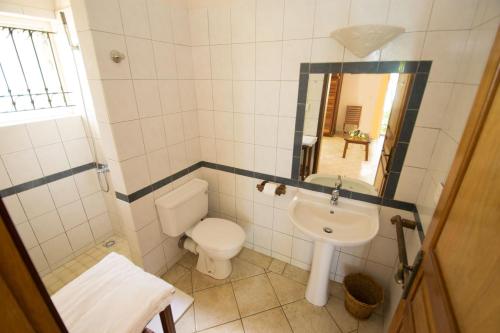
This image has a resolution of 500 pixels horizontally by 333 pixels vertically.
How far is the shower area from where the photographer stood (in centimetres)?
174

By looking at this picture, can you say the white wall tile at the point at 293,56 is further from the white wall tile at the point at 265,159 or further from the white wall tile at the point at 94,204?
the white wall tile at the point at 94,204

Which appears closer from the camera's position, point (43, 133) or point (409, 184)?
point (409, 184)

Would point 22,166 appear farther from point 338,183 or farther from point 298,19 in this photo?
point 338,183

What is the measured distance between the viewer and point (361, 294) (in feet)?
5.93

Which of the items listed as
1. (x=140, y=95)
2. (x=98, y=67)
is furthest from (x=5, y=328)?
(x=140, y=95)

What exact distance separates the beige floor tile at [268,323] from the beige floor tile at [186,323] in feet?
1.26

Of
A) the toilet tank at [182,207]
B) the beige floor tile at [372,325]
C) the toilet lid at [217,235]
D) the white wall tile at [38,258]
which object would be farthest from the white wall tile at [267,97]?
the white wall tile at [38,258]

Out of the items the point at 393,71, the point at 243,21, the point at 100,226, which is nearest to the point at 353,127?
the point at 393,71

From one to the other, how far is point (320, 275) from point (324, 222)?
0.41 meters

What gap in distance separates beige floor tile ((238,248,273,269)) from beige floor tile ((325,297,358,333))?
2.03 feet

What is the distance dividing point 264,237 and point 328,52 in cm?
165

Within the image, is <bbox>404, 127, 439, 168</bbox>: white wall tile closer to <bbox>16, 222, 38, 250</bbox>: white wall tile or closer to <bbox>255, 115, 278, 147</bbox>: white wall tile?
<bbox>255, 115, 278, 147</bbox>: white wall tile

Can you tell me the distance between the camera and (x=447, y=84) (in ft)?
4.03

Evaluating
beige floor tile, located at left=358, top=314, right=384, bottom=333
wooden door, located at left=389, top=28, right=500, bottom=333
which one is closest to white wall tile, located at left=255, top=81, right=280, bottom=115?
wooden door, located at left=389, top=28, right=500, bottom=333
